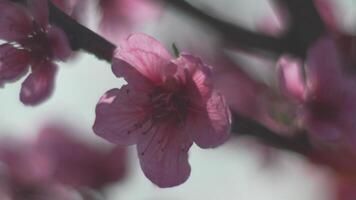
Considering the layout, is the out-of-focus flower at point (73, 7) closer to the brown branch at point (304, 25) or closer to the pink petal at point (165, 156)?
the pink petal at point (165, 156)

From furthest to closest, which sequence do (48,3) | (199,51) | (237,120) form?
(199,51) < (237,120) < (48,3)

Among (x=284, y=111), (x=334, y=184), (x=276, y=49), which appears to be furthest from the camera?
(x=334, y=184)

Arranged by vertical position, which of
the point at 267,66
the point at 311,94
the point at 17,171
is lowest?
the point at 17,171

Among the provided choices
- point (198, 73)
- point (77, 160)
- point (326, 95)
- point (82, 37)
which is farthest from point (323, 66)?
point (77, 160)

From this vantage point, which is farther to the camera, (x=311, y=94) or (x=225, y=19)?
(x=225, y=19)

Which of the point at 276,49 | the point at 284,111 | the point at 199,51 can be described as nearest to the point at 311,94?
the point at 284,111

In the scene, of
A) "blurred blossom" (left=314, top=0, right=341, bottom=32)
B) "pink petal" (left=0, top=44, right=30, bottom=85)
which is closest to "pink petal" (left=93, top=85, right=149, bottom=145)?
"pink petal" (left=0, top=44, right=30, bottom=85)

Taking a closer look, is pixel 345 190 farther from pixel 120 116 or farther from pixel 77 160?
pixel 120 116

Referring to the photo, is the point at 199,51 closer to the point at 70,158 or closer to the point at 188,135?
the point at 70,158
